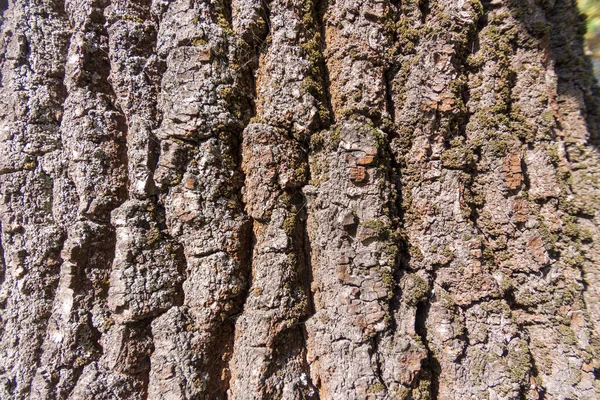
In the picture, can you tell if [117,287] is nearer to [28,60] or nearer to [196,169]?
Result: [196,169]

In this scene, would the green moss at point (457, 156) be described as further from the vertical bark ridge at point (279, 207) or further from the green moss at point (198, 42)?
the green moss at point (198, 42)

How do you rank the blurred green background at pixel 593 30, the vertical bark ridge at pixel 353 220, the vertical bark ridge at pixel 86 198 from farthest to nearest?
the blurred green background at pixel 593 30 → the vertical bark ridge at pixel 86 198 → the vertical bark ridge at pixel 353 220

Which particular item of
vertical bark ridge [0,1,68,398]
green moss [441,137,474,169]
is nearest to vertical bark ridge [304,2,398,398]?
green moss [441,137,474,169]

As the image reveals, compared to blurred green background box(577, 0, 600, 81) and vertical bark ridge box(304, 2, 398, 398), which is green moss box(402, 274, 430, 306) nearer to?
vertical bark ridge box(304, 2, 398, 398)

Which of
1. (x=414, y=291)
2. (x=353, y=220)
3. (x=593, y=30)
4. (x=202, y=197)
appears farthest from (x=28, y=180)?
(x=593, y=30)

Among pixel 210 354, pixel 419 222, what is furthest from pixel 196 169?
pixel 419 222

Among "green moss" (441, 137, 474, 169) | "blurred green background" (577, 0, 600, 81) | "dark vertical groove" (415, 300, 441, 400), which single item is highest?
"blurred green background" (577, 0, 600, 81)

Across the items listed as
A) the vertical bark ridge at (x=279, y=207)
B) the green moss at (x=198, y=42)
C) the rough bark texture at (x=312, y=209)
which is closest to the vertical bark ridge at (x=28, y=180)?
the rough bark texture at (x=312, y=209)
